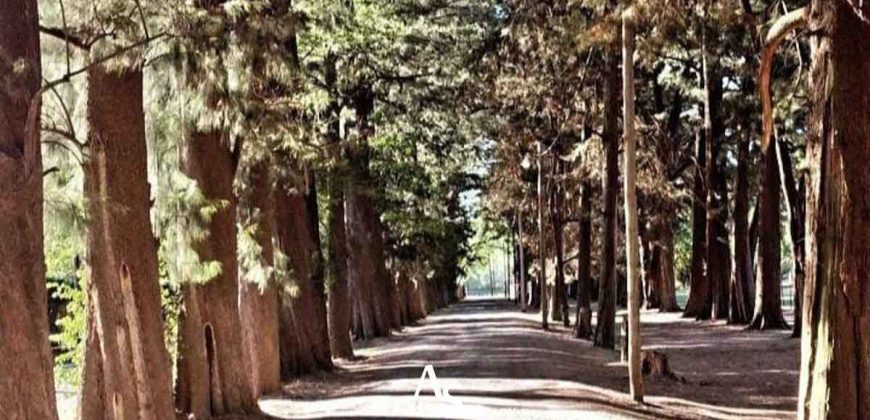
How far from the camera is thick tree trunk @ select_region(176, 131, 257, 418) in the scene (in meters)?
13.9

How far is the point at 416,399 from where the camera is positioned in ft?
53.4

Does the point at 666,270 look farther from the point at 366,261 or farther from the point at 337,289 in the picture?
the point at 337,289

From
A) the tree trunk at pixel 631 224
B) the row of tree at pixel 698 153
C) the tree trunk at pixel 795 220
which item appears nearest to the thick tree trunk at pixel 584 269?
the row of tree at pixel 698 153

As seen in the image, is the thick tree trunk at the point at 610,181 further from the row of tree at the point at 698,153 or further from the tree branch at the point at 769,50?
the tree branch at the point at 769,50

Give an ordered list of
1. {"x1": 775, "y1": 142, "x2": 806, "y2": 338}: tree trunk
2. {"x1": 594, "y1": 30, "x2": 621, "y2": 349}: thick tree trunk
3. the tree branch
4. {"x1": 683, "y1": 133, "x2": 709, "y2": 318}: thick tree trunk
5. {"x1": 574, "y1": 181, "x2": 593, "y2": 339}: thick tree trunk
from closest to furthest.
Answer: the tree branch
{"x1": 594, "y1": 30, "x2": 621, "y2": 349}: thick tree trunk
{"x1": 775, "y1": 142, "x2": 806, "y2": 338}: tree trunk
{"x1": 574, "y1": 181, "x2": 593, "y2": 339}: thick tree trunk
{"x1": 683, "y1": 133, "x2": 709, "y2": 318}: thick tree trunk

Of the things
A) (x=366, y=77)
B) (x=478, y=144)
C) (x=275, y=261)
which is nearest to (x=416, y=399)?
(x=275, y=261)

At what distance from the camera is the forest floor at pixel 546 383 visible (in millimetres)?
15141

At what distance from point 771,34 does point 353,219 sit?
2391 cm

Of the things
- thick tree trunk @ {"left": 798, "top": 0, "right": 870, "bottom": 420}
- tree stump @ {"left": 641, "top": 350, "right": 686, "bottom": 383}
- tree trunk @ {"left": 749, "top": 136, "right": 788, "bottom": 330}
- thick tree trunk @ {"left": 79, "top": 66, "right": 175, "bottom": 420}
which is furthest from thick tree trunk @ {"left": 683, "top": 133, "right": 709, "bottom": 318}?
thick tree trunk @ {"left": 79, "top": 66, "right": 175, "bottom": 420}

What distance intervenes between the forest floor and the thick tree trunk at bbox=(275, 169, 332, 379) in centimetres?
53

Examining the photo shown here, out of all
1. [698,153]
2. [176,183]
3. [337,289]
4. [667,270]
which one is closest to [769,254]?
[698,153]

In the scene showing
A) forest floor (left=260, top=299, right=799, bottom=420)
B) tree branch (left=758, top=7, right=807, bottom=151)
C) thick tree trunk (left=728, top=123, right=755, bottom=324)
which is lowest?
forest floor (left=260, top=299, right=799, bottom=420)

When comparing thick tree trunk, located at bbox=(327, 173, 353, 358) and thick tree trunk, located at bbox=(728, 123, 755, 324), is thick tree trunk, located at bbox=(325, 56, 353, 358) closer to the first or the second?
thick tree trunk, located at bbox=(327, 173, 353, 358)

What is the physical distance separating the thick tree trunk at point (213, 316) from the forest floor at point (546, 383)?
4.63 feet
